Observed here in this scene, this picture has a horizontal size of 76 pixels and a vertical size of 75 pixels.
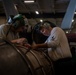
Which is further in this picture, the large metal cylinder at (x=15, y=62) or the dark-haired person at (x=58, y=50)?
the dark-haired person at (x=58, y=50)

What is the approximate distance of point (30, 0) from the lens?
1434 centimetres

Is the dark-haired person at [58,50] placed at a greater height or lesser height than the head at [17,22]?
lesser

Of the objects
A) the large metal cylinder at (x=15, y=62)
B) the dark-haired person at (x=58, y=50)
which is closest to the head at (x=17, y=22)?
the dark-haired person at (x=58, y=50)

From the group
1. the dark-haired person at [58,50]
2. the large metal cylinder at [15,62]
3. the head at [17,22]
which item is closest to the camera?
the large metal cylinder at [15,62]

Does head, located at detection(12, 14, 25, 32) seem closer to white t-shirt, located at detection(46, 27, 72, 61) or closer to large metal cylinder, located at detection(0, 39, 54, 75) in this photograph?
white t-shirt, located at detection(46, 27, 72, 61)

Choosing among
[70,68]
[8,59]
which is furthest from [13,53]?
[70,68]

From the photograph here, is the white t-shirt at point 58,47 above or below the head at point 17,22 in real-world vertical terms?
below

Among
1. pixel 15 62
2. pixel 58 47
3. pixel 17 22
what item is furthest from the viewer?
pixel 17 22

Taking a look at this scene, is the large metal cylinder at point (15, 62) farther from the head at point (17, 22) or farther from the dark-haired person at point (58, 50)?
the head at point (17, 22)

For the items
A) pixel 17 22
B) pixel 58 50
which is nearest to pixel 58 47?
pixel 58 50

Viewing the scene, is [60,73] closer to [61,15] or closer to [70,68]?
[70,68]

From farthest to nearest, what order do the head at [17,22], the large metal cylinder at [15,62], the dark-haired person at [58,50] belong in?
the head at [17,22] → the dark-haired person at [58,50] → the large metal cylinder at [15,62]

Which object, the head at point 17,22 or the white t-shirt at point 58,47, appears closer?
the white t-shirt at point 58,47

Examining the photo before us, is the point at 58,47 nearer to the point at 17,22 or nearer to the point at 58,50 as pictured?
the point at 58,50
